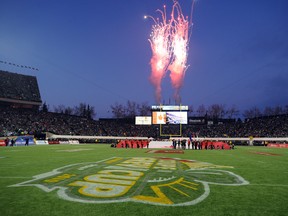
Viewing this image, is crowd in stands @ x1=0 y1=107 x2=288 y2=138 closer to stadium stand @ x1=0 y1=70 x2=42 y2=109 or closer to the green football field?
stadium stand @ x1=0 y1=70 x2=42 y2=109

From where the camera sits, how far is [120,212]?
20.5 feet

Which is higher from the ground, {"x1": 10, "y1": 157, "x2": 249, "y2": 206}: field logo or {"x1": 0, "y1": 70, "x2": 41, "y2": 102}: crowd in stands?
{"x1": 0, "y1": 70, "x2": 41, "y2": 102}: crowd in stands

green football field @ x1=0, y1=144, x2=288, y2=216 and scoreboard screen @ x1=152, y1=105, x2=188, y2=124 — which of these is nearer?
green football field @ x1=0, y1=144, x2=288, y2=216

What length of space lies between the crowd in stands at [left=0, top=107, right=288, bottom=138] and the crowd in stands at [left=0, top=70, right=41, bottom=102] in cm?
652

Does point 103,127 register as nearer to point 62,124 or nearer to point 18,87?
point 62,124

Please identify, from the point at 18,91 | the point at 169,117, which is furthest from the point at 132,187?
the point at 18,91

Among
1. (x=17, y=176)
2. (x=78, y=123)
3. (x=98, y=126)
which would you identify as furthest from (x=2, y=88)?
(x=17, y=176)

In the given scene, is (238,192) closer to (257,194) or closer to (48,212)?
(257,194)

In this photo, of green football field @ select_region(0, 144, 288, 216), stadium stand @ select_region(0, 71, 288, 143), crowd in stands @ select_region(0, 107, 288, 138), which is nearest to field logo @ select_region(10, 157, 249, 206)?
green football field @ select_region(0, 144, 288, 216)

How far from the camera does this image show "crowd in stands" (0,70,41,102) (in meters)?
77.4

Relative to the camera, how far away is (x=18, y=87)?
81688 mm

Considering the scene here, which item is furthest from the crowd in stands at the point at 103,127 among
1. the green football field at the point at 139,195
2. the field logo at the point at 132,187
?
the green football field at the point at 139,195

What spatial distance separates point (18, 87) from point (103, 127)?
2952 centimetres

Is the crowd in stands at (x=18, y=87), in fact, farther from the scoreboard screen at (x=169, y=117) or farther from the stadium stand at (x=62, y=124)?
the scoreboard screen at (x=169, y=117)
